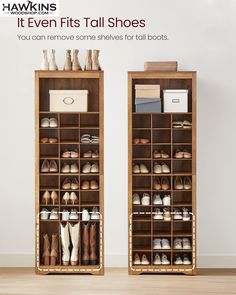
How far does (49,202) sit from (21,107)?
113 centimetres

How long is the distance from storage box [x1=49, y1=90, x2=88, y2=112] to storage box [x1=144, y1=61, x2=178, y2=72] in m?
0.71

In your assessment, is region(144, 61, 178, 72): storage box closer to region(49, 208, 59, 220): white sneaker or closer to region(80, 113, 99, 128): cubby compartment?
region(80, 113, 99, 128): cubby compartment

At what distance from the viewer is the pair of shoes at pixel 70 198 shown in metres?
7.08

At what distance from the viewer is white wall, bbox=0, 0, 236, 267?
7.37 m

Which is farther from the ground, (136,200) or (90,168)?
(90,168)

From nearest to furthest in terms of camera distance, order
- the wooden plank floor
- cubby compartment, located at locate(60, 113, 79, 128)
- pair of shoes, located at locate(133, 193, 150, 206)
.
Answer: the wooden plank floor → pair of shoes, located at locate(133, 193, 150, 206) → cubby compartment, located at locate(60, 113, 79, 128)

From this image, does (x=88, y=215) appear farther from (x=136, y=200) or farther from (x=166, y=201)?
(x=166, y=201)

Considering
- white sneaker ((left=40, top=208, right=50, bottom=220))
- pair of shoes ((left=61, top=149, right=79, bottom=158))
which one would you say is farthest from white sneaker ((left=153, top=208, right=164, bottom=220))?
white sneaker ((left=40, top=208, right=50, bottom=220))

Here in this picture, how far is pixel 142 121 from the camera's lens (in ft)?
24.0

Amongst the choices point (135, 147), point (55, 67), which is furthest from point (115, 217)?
point (55, 67)

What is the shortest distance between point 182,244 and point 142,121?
138 centimetres

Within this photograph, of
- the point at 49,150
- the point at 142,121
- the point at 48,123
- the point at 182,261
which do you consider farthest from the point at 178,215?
the point at 48,123

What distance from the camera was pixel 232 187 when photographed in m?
7.43

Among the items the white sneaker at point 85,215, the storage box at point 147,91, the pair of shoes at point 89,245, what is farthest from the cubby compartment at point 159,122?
the pair of shoes at point 89,245
